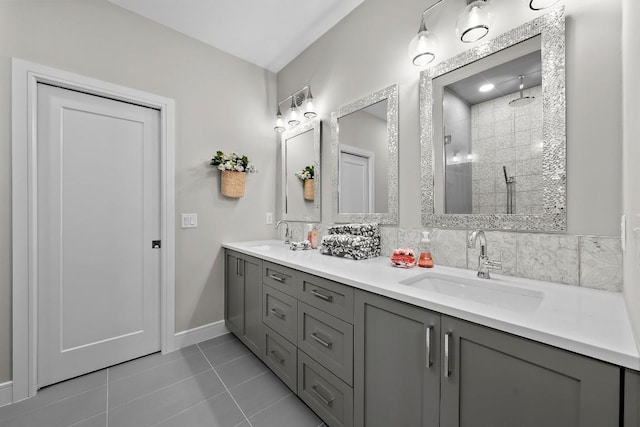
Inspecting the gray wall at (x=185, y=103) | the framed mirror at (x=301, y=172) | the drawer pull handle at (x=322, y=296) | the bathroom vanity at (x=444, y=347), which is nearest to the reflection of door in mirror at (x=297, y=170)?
the framed mirror at (x=301, y=172)

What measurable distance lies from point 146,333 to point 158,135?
163 cm

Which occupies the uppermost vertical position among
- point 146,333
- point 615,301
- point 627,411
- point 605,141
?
point 605,141

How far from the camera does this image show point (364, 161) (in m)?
1.94

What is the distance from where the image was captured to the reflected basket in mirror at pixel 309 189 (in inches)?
93.3

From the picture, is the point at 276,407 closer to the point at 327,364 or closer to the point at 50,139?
the point at 327,364

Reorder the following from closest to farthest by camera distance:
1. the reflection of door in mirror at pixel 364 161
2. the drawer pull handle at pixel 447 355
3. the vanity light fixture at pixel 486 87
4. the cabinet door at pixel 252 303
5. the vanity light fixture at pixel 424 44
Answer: the drawer pull handle at pixel 447 355, the vanity light fixture at pixel 486 87, the vanity light fixture at pixel 424 44, the reflection of door in mirror at pixel 364 161, the cabinet door at pixel 252 303

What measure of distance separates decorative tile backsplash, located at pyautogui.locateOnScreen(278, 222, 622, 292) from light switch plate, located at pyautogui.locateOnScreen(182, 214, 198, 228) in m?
1.93

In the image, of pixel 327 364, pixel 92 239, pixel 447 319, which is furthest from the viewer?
pixel 92 239

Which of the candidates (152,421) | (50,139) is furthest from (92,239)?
(152,421)

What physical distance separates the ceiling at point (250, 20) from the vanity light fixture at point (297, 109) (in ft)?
1.40

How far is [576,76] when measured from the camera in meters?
1.07

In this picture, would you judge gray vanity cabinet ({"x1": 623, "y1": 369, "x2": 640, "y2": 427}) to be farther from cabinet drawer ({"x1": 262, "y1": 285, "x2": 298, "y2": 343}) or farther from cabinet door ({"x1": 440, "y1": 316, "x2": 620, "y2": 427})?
cabinet drawer ({"x1": 262, "y1": 285, "x2": 298, "y2": 343})

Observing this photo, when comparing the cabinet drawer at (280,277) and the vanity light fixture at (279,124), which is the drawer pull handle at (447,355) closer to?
the cabinet drawer at (280,277)

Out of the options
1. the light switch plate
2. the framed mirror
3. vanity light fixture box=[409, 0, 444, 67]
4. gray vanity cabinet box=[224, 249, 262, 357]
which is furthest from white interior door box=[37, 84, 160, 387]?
vanity light fixture box=[409, 0, 444, 67]
